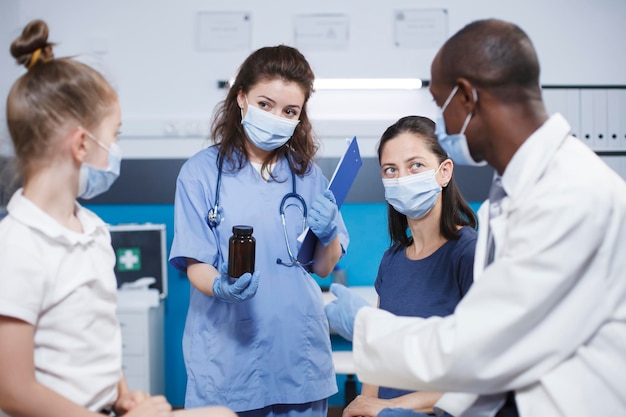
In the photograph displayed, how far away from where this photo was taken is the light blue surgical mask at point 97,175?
40.1 inches

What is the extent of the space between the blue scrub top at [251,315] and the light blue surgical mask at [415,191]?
0.93 ft

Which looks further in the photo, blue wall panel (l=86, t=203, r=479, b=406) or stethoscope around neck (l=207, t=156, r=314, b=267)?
blue wall panel (l=86, t=203, r=479, b=406)

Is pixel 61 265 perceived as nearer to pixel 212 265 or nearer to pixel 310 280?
pixel 212 265

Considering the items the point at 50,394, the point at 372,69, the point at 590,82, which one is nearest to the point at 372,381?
the point at 50,394

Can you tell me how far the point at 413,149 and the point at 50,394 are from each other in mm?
1001

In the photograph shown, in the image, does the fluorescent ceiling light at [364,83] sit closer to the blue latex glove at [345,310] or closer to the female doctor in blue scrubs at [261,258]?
the female doctor in blue scrubs at [261,258]

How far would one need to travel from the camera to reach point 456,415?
1.01 metres

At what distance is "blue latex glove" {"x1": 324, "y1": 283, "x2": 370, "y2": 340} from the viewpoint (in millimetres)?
1164

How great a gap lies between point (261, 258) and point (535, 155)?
823 mm

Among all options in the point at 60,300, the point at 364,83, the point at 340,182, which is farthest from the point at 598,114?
the point at 60,300

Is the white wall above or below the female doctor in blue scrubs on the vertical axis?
above

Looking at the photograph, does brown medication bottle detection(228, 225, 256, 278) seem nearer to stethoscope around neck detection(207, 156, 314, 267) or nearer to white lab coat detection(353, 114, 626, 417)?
stethoscope around neck detection(207, 156, 314, 267)

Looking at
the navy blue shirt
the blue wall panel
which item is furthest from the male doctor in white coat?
the blue wall panel

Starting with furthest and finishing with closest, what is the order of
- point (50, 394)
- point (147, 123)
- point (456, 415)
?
point (147, 123) → point (456, 415) → point (50, 394)
